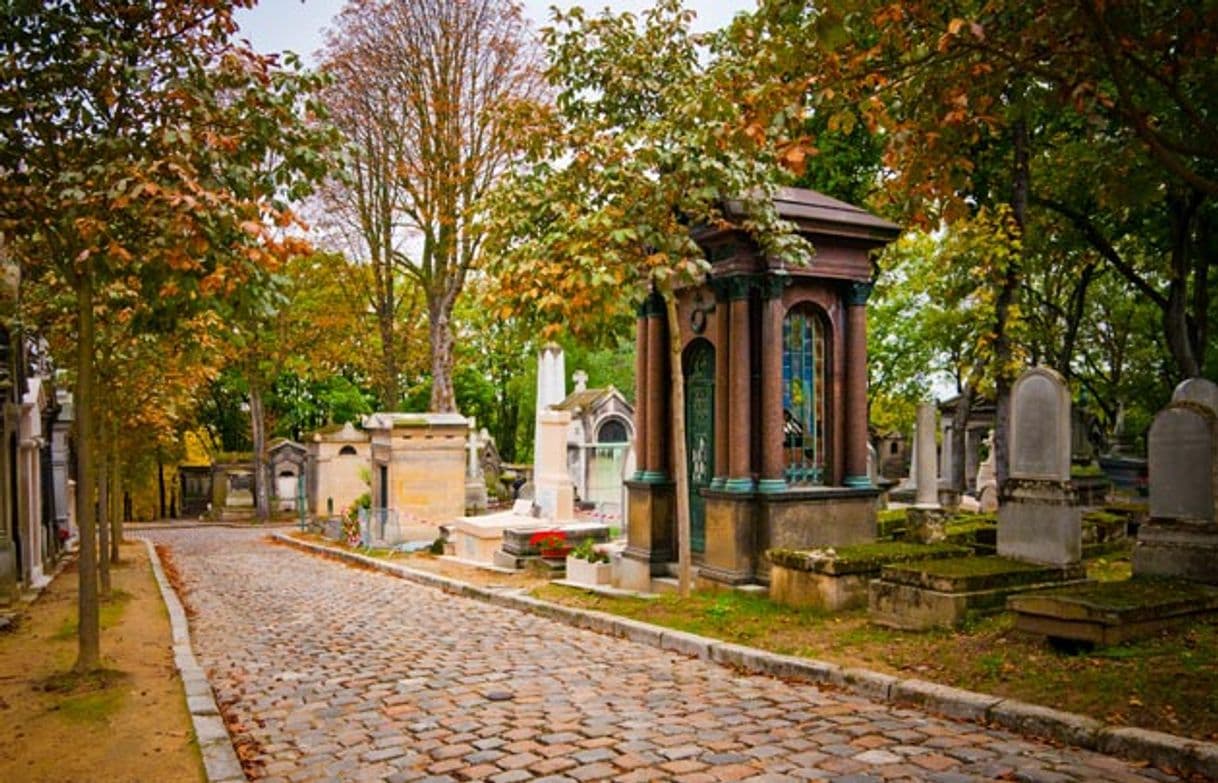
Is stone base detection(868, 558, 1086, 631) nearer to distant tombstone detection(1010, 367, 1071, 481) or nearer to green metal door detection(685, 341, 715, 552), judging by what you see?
distant tombstone detection(1010, 367, 1071, 481)

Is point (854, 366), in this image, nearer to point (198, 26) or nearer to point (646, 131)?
point (646, 131)

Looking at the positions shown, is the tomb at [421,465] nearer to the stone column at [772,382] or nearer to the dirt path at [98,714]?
the dirt path at [98,714]

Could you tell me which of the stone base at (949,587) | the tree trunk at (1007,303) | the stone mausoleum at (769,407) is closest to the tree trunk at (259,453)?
the stone mausoleum at (769,407)

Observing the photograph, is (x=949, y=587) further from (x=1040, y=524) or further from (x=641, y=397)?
(x=641, y=397)

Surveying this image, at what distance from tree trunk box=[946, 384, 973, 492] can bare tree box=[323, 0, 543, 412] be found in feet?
50.4

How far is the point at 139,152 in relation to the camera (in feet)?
23.6

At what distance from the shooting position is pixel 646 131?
9.82 metres

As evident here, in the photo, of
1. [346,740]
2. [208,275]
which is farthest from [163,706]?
[208,275]

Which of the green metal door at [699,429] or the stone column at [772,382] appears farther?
the green metal door at [699,429]

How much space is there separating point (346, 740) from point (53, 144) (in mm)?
5131

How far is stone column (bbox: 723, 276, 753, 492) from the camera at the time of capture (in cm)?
1073

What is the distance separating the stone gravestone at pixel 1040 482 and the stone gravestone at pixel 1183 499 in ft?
2.45

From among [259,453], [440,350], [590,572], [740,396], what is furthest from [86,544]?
[259,453]

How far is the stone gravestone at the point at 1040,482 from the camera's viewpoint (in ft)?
28.8
